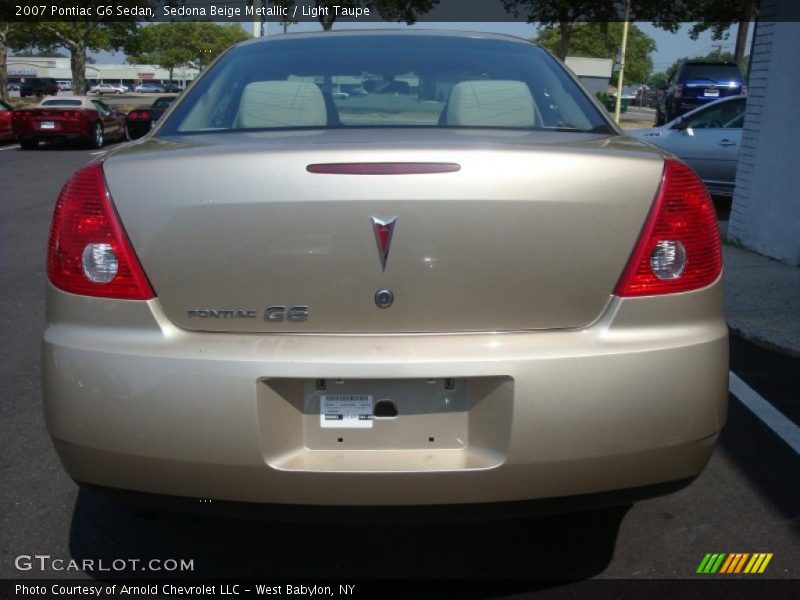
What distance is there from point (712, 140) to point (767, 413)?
7.19 meters

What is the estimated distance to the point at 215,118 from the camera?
2.88 m

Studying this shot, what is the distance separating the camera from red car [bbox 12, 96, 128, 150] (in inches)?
750

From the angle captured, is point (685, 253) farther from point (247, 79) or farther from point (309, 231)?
point (247, 79)

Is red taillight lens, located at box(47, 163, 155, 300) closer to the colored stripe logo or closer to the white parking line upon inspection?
the colored stripe logo

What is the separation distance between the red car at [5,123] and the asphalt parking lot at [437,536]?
18.6 metres

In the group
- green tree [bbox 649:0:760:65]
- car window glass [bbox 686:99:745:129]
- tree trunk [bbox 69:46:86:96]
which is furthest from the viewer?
tree trunk [bbox 69:46:86:96]

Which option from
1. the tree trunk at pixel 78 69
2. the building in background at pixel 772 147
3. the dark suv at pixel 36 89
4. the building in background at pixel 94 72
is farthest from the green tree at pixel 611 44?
the building in background at pixel 94 72

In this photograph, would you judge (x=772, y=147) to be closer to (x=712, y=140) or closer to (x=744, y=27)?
(x=712, y=140)

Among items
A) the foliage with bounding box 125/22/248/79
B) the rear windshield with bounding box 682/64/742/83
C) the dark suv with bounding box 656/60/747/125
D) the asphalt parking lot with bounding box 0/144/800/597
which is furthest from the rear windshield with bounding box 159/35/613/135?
the foliage with bounding box 125/22/248/79

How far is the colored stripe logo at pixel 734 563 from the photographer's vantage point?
104 inches

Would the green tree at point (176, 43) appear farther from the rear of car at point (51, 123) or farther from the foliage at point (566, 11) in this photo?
the rear of car at point (51, 123)

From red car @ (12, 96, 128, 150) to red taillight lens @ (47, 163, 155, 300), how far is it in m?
17.2

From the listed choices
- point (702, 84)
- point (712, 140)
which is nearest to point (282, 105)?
point (712, 140)

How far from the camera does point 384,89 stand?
9.86ft
